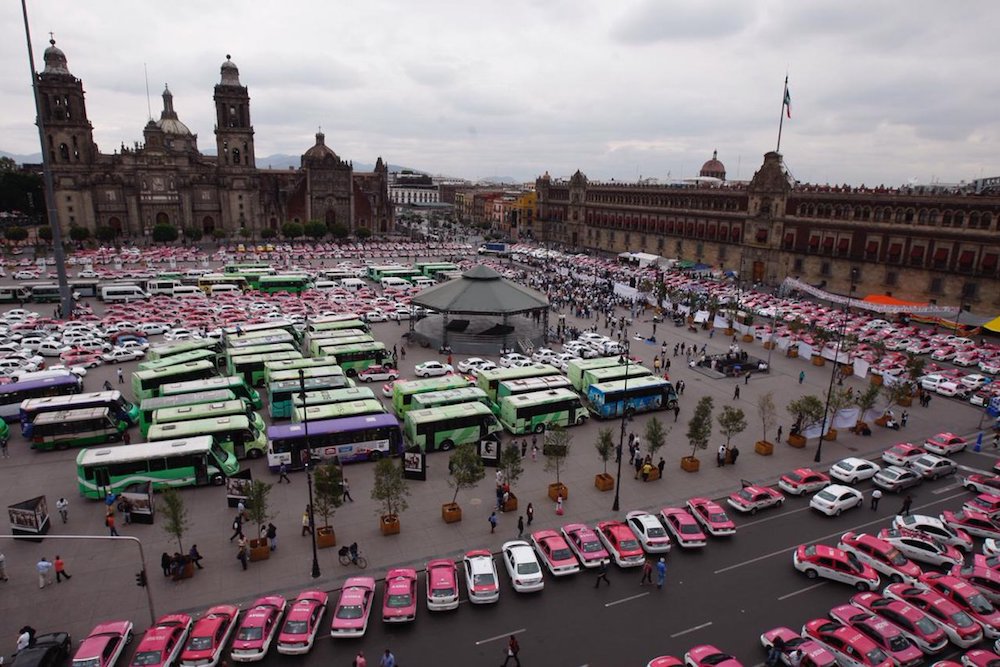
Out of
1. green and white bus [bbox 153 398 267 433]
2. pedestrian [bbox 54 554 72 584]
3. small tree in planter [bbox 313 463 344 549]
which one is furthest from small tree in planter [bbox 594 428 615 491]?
pedestrian [bbox 54 554 72 584]

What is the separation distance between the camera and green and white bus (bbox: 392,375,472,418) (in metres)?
31.5

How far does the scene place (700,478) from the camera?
26.7m

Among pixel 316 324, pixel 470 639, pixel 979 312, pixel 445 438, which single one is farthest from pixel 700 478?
pixel 979 312

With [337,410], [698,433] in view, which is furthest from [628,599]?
[337,410]

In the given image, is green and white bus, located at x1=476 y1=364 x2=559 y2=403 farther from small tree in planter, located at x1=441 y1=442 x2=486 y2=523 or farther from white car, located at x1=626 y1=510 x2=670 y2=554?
white car, located at x1=626 y1=510 x2=670 y2=554

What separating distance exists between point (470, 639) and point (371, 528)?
22.4 feet

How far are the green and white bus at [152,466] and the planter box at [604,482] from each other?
50.3 ft

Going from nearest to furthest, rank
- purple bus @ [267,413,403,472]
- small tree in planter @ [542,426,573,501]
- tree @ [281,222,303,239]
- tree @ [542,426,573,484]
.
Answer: small tree in planter @ [542,426,573,501] < tree @ [542,426,573,484] < purple bus @ [267,413,403,472] < tree @ [281,222,303,239]

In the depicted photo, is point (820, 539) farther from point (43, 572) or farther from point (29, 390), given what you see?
point (29, 390)

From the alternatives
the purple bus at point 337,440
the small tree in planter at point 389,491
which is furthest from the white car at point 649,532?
the purple bus at point 337,440

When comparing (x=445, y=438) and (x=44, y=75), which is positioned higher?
(x=44, y=75)

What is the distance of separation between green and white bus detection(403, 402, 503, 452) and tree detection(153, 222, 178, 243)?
8730 cm

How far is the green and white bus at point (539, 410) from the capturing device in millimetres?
30234

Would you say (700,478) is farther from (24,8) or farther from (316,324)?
(24,8)
